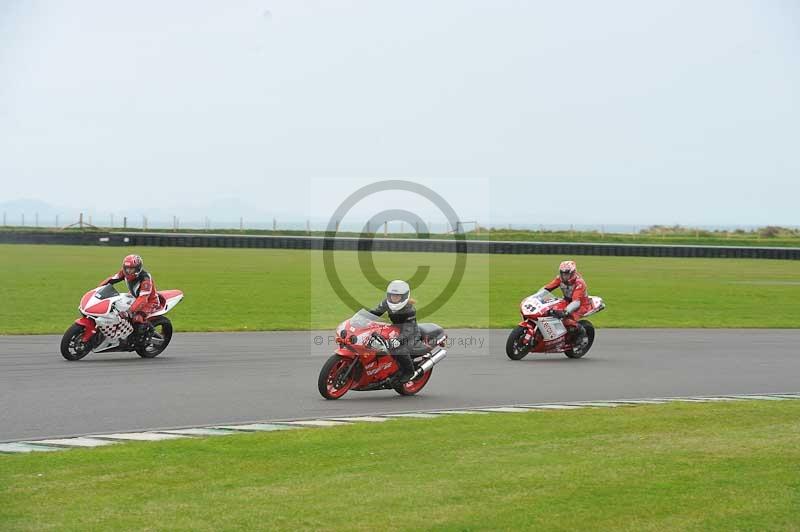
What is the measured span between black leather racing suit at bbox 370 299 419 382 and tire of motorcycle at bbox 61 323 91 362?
18.3 ft

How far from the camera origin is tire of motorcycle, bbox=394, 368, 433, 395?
14906 mm

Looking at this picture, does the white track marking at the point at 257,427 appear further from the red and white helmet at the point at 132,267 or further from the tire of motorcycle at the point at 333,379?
the red and white helmet at the point at 132,267

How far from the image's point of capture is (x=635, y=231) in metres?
99.9

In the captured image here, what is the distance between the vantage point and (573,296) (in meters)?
20.1

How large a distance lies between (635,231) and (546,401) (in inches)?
3448

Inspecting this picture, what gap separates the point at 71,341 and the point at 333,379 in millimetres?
5395

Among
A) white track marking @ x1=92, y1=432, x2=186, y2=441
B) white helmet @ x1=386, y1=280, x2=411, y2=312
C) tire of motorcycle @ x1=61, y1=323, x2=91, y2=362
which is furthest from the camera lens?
tire of motorcycle @ x1=61, y1=323, x2=91, y2=362

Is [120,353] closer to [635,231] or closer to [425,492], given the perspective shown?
[425,492]

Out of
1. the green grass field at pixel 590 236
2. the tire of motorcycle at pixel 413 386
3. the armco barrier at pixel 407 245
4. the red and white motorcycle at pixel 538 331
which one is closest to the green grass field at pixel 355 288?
the armco barrier at pixel 407 245

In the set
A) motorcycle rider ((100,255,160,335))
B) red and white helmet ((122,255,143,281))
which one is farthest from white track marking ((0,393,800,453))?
red and white helmet ((122,255,143,281))

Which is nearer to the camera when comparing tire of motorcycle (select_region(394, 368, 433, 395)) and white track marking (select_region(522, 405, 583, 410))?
white track marking (select_region(522, 405, 583, 410))

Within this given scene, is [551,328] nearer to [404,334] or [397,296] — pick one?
[404,334]

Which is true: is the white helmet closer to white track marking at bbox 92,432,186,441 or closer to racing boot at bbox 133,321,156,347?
white track marking at bbox 92,432,186,441

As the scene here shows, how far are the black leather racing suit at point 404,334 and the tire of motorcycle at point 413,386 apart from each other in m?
0.14
